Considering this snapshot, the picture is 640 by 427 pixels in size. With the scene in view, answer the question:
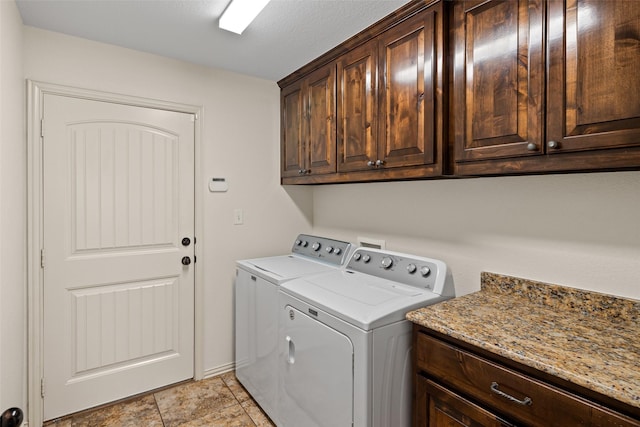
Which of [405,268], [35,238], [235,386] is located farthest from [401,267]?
[35,238]

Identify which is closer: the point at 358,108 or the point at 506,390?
the point at 506,390

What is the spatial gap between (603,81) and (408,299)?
3.49 ft

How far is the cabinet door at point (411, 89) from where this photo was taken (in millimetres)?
1531

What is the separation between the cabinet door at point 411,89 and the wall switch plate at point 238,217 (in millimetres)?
1271

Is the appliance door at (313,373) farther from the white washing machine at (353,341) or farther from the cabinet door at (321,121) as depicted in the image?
the cabinet door at (321,121)

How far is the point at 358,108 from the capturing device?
196 cm

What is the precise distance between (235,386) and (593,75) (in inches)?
103

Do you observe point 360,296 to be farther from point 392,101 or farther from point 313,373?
point 392,101

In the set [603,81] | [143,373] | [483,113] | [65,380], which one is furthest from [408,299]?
[65,380]

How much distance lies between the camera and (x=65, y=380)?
2061 millimetres

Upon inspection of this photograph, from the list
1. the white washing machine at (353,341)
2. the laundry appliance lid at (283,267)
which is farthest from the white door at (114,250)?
the white washing machine at (353,341)

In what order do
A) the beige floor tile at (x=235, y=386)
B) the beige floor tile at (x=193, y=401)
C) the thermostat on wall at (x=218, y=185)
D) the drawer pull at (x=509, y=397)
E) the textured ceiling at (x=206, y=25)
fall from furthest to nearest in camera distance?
the thermostat on wall at (x=218, y=185), the beige floor tile at (x=235, y=386), the beige floor tile at (x=193, y=401), the textured ceiling at (x=206, y=25), the drawer pull at (x=509, y=397)

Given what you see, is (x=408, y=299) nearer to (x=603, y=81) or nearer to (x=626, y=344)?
(x=626, y=344)

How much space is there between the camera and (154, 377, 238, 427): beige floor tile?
2.08m
